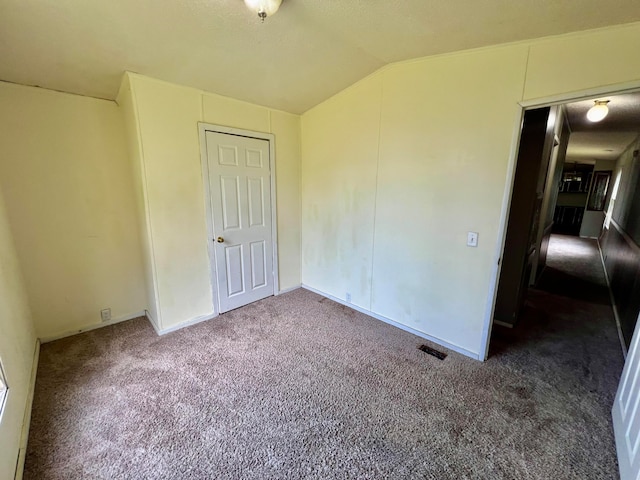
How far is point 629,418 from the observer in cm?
149

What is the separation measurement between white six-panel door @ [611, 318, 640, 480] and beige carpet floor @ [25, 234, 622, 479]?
3.5 inches

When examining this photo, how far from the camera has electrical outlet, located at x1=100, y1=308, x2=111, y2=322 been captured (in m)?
2.87

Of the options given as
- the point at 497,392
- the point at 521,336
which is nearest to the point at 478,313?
the point at 497,392

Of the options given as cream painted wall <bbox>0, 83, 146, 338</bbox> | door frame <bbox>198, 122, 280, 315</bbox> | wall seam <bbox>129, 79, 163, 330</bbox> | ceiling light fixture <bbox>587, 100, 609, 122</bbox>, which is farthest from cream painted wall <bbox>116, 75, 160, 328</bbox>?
ceiling light fixture <bbox>587, 100, 609, 122</bbox>

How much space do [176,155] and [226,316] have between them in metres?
1.79

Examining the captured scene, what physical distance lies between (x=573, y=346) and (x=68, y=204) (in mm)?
4968

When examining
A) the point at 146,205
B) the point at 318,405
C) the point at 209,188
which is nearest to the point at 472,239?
the point at 318,405

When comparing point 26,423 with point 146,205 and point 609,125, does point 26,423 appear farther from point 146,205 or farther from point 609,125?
point 609,125

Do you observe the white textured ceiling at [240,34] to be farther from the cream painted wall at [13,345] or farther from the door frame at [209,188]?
the cream painted wall at [13,345]

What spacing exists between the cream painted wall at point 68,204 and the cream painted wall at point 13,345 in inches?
7.4

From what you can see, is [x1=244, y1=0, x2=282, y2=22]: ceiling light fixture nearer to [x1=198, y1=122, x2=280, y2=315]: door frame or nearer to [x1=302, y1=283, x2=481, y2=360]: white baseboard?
[x1=198, y1=122, x2=280, y2=315]: door frame

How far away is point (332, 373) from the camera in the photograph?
2.18 metres

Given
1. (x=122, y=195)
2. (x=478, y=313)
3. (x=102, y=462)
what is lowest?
(x=102, y=462)

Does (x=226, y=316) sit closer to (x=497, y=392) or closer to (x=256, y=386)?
(x=256, y=386)
